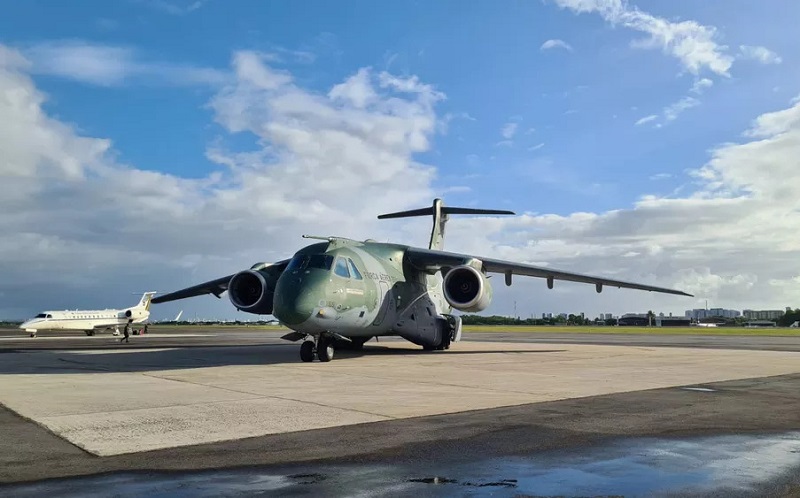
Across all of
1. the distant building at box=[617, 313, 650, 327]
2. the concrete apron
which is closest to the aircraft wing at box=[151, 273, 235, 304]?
the concrete apron

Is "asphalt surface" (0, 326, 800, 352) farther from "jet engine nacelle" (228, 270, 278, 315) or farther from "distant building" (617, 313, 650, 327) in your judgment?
"distant building" (617, 313, 650, 327)

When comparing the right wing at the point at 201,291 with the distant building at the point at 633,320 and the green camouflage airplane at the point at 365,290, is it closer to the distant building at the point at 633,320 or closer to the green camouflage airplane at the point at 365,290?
the green camouflage airplane at the point at 365,290

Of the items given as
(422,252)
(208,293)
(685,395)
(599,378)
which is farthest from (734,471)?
(208,293)

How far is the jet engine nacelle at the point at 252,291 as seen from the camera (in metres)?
22.1

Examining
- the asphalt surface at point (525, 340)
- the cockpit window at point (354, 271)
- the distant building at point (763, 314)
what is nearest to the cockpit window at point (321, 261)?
the cockpit window at point (354, 271)

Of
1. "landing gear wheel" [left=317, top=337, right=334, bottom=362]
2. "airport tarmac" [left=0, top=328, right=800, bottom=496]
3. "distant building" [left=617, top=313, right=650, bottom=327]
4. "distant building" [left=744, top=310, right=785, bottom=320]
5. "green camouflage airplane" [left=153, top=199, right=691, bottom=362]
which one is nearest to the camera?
"airport tarmac" [left=0, top=328, right=800, bottom=496]

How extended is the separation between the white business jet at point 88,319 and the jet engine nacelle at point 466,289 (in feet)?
106

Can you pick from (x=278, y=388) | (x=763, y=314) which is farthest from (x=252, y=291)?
(x=763, y=314)

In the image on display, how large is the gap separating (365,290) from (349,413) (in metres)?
11.0

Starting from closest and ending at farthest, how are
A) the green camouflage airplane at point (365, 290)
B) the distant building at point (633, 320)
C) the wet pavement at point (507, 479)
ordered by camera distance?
the wet pavement at point (507, 479)
the green camouflage airplane at point (365, 290)
the distant building at point (633, 320)

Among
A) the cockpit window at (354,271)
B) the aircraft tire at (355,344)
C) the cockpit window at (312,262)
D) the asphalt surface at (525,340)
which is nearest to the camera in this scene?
the cockpit window at (312,262)

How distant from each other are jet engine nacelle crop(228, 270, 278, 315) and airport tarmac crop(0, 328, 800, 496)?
5441 millimetres

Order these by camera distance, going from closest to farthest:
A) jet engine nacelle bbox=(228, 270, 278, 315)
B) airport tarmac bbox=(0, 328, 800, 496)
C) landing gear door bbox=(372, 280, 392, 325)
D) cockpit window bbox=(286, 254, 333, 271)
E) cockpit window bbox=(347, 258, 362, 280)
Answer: airport tarmac bbox=(0, 328, 800, 496)
cockpit window bbox=(286, 254, 333, 271)
cockpit window bbox=(347, 258, 362, 280)
landing gear door bbox=(372, 280, 392, 325)
jet engine nacelle bbox=(228, 270, 278, 315)

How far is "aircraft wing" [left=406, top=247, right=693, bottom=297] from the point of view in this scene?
77.3 ft
